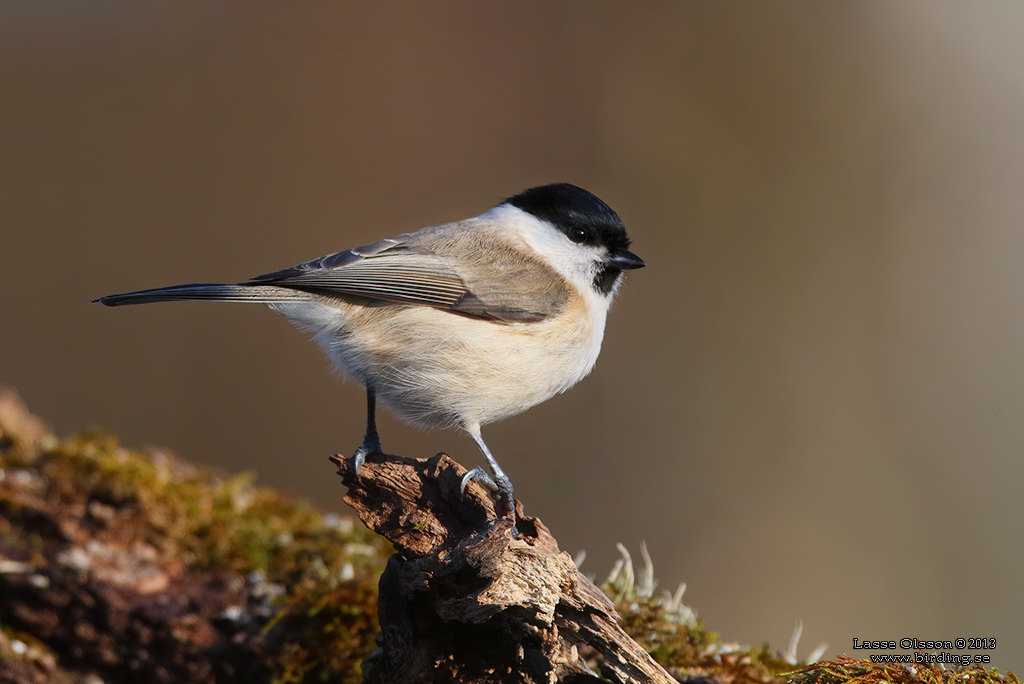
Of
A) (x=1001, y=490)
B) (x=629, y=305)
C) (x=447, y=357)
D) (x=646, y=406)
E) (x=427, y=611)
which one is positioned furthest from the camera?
(x=629, y=305)

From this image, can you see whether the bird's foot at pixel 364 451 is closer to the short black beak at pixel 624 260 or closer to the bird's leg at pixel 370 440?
the bird's leg at pixel 370 440

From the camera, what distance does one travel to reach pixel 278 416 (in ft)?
21.2

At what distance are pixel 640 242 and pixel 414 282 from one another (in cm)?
435

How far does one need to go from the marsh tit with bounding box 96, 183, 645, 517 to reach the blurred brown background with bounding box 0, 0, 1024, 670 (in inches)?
115

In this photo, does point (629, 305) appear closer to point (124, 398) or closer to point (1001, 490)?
point (1001, 490)

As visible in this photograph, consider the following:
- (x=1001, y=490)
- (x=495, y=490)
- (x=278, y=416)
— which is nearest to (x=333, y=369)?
(x=495, y=490)

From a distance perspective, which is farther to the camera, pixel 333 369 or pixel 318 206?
pixel 318 206

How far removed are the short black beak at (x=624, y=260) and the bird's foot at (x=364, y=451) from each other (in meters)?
1.20

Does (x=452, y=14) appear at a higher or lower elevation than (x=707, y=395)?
higher

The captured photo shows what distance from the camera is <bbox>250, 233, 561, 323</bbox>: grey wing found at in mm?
2605

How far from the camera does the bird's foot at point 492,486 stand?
2027 mm

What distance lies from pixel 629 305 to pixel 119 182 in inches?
194

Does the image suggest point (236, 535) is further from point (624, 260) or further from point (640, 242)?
point (640, 242)

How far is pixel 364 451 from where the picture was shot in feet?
7.79
